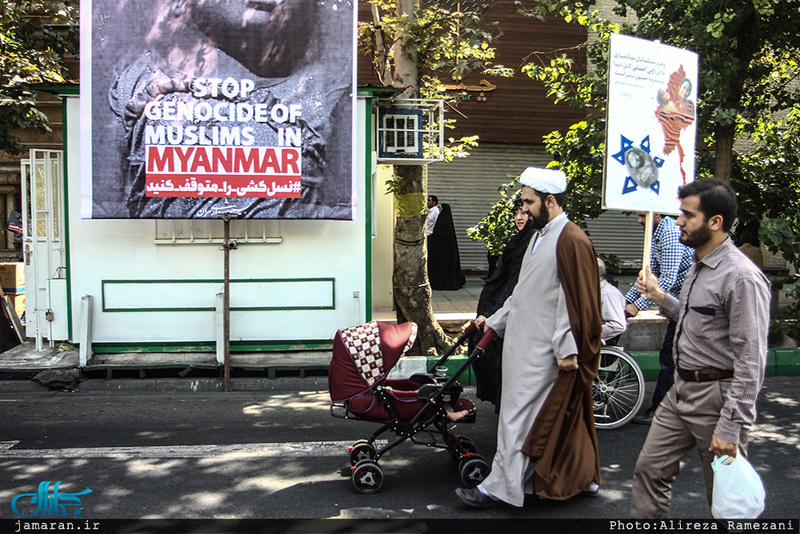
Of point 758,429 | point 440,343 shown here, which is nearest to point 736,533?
point 758,429

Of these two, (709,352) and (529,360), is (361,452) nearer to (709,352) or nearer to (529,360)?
(529,360)

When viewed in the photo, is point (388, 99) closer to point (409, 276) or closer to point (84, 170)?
point (409, 276)

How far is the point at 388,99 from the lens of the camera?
26.2 feet

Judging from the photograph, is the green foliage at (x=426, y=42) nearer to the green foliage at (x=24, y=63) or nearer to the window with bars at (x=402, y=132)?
the window with bars at (x=402, y=132)

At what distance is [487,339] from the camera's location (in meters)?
4.38

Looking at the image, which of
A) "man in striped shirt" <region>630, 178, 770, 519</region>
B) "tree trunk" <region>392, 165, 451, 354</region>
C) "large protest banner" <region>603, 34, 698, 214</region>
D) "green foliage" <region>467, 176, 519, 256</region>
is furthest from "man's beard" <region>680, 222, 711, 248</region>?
"green foliage" <region>467, 176, 519, 256</region>

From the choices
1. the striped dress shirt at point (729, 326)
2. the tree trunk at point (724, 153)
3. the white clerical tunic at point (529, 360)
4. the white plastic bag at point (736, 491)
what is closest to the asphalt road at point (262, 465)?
the white clerical tunic at point (529, 360)

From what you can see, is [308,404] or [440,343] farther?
[440,343]

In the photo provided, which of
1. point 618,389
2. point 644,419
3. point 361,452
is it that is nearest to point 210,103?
point 361,452

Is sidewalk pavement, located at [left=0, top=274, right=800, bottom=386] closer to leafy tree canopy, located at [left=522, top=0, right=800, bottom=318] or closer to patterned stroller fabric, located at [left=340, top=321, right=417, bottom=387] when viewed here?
leafy tree canopy, located at [left=522, top=0, right=800, bottom=318]

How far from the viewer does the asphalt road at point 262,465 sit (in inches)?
165

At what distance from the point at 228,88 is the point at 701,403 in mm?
5735

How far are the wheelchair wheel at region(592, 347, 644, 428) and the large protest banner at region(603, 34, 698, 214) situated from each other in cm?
194

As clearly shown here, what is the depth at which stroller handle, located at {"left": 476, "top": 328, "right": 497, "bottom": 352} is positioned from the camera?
434 cm
